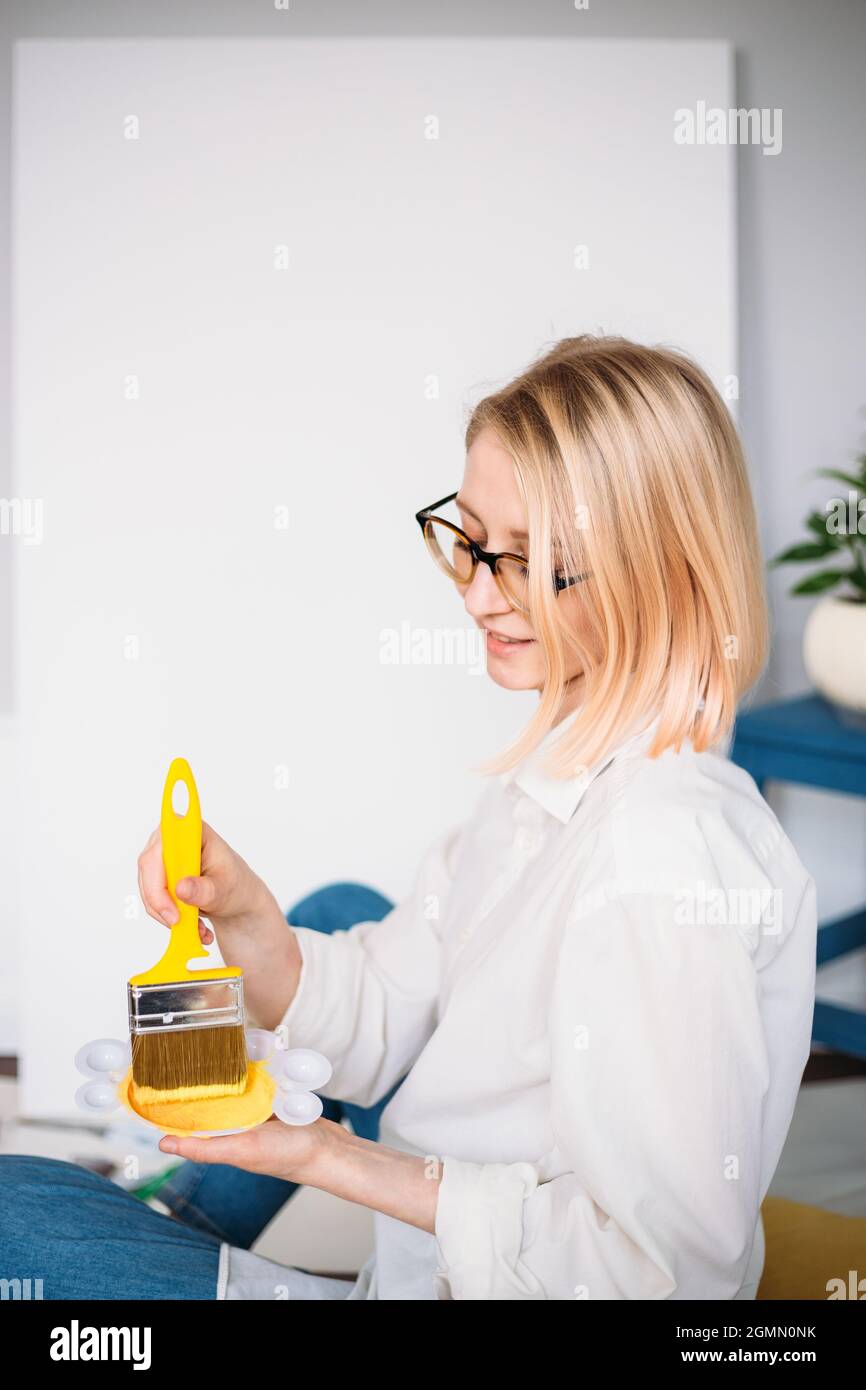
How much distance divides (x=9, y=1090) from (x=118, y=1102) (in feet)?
3.56

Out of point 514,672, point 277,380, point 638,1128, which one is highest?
point 277,380

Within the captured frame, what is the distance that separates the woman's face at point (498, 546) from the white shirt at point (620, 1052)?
0.22 feet

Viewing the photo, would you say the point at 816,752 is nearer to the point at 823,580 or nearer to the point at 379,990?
the point at 823,580

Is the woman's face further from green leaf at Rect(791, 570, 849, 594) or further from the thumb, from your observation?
green leaf at Rect(791, 570, 849, 594)

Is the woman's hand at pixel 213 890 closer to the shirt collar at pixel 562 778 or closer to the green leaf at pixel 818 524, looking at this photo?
the shirt collar at pixel 562 778

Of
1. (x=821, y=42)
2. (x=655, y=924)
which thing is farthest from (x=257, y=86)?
(x=655, y=924)

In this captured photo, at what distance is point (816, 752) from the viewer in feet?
4.91

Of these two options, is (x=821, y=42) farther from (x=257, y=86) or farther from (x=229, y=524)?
(x=229, y=524)

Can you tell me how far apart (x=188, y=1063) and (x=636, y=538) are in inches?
16.7

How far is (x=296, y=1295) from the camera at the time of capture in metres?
0.82

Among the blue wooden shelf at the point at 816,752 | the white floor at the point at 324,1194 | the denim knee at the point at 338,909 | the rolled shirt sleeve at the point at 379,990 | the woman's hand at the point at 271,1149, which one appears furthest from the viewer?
the blue wooden shelf at the point at 816,752

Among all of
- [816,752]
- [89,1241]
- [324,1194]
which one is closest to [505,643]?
[89,1241]

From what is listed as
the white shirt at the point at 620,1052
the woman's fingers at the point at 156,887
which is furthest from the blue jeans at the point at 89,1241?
the woman's fingers at the point at 156,887

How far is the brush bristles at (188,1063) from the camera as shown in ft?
2.38
